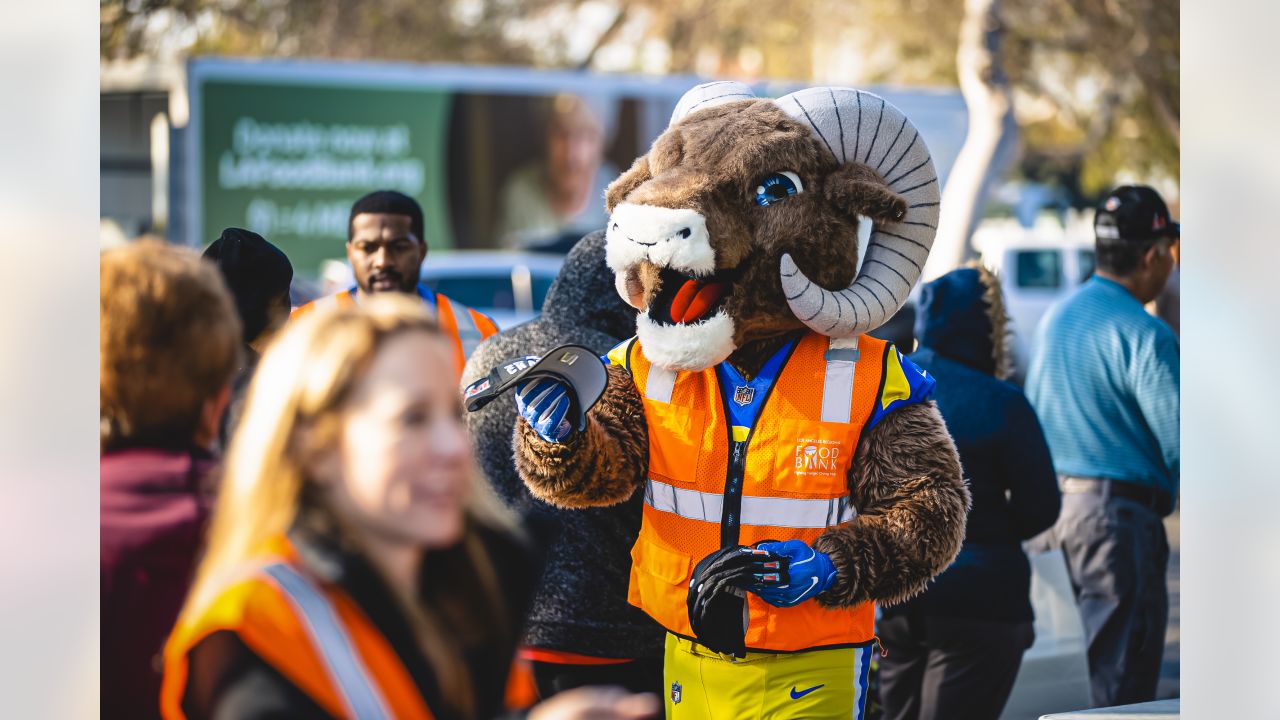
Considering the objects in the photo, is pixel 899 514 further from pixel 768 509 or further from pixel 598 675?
pixel 598 675

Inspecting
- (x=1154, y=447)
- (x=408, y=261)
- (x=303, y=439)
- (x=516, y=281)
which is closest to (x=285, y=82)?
(x=516, y=281)

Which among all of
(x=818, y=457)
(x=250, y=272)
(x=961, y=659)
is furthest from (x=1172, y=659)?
(x=250, y=272)

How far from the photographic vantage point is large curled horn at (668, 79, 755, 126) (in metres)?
3.39

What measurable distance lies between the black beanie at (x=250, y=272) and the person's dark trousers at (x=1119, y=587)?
2.86 metres

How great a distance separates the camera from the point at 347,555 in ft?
5.97

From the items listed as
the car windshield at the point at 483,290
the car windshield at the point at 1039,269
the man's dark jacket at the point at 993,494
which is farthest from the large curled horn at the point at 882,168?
the car windshield at the point at 1039,269

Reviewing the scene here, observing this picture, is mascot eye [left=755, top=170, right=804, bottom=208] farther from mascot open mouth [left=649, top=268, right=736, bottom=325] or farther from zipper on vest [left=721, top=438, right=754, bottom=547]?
zipper on vest [left=721, top=438, right=754, bottom=547]

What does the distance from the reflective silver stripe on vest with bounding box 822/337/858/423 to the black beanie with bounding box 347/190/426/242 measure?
6.74 ft

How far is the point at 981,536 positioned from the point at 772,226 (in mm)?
1606

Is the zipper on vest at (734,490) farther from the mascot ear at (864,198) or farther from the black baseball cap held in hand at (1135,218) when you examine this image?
the black baseball cap held in hand at (1135,218)

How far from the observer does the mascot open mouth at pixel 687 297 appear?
315cm
